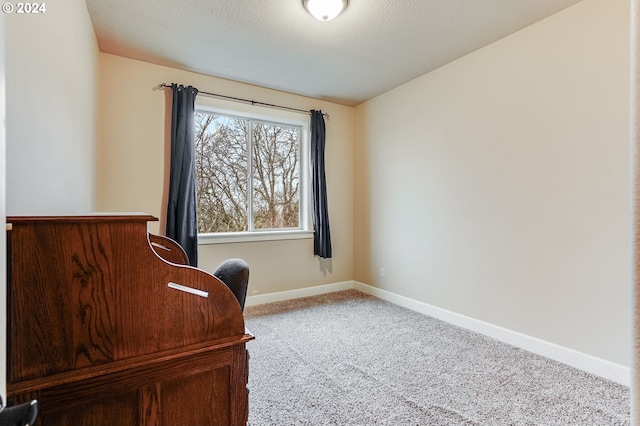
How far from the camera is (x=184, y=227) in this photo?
291 centimetres

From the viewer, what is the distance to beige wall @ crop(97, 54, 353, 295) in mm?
2754

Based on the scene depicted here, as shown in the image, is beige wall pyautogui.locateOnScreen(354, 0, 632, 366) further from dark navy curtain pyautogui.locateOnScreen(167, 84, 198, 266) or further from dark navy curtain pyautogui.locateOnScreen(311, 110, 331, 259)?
dark navy curtain pyautogui.locateOnScreen(167, 84, 198, 266)

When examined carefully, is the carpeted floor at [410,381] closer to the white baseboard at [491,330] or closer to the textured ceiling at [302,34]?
the white baseboard at [491,330]

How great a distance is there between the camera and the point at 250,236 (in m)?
3.46

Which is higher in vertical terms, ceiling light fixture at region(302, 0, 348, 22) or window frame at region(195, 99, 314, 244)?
ceiling light fixture at region(302, 0, 348, 22)

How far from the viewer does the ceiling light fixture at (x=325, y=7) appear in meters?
2.00

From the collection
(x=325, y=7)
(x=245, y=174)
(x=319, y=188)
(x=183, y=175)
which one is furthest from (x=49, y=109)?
(x=319, y=188)

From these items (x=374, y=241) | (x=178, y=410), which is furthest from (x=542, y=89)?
(x=178, y=410)

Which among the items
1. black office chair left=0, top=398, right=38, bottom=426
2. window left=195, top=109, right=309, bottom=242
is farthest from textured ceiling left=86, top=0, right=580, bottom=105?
black office chair left=0, top=398, right=38, bottom=426

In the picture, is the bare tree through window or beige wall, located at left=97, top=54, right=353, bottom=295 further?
the bare tree through window

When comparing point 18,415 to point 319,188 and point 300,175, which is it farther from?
point 300,175

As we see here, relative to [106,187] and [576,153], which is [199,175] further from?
[576,153]

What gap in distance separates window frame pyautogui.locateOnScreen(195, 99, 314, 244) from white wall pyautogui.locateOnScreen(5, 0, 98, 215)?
1.15m

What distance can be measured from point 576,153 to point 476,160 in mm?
709
